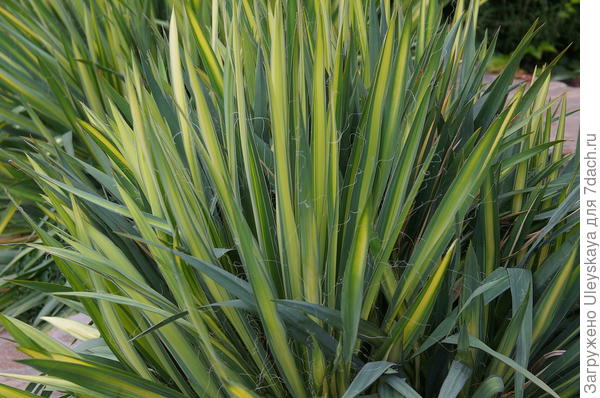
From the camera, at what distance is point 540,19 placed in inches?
181

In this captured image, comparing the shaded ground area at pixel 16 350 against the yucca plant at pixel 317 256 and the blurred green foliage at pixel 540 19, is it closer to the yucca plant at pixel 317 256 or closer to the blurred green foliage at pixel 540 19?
the yucca plant at pixel 317 256

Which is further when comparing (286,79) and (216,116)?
(216,116)

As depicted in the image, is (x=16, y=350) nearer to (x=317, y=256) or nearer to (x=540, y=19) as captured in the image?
(x=317, y=256)

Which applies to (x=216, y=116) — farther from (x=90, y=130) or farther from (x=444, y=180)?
(x=444, y=180)

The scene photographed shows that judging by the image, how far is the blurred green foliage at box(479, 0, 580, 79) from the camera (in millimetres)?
4621

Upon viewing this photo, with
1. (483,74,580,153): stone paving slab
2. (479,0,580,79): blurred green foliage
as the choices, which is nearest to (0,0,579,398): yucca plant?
(483,74,580,153): stone paving slab

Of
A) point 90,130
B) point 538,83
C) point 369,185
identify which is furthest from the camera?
point 90,130

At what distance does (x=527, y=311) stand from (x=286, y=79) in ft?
1.92

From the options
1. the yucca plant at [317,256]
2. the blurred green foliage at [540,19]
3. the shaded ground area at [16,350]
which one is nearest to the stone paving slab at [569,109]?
the shaded ground area at [16,350]

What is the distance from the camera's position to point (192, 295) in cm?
129

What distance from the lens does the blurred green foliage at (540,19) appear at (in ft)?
15.2

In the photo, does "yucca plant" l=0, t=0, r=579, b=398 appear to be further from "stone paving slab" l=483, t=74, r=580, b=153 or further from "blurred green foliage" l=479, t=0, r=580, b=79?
"blurred green foliage" l=479, t=0, r=580, b=79

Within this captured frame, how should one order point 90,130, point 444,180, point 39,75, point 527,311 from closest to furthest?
point 527,311, point 444,180, point 90,130, point 39,75
